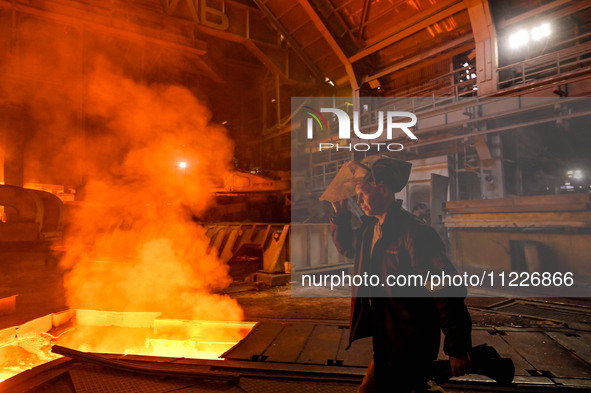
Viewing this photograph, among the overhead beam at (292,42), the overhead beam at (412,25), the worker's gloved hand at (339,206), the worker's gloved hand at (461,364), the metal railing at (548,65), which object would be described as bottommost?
the worker's gloved hand at (461,364)

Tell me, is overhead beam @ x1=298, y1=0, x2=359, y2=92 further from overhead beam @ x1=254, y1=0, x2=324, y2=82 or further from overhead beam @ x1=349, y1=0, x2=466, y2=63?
overhead beam @ x1=254, y1=0, x2=324, y2=82

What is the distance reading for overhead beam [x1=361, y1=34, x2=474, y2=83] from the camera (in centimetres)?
891

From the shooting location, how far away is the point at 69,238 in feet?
30.5

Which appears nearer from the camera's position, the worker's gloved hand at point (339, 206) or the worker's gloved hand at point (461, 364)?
the worker's gloved hand at point (461, 364)

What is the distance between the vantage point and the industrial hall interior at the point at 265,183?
3.28 metres

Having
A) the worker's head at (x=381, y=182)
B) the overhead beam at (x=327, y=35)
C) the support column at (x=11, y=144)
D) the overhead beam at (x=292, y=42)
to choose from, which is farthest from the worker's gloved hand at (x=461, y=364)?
the support column at (x=11, y=144)

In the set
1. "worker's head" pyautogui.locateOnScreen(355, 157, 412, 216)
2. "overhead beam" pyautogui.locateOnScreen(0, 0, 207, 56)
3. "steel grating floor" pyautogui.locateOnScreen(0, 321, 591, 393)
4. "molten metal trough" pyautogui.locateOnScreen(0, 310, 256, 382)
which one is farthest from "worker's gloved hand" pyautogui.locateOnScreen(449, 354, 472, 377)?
"overhead beam" pyautogui.locateOnScreen(0, 0, 207, 56)

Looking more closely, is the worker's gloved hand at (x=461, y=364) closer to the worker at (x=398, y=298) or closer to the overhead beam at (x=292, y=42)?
the worker at (x=398, y=298)

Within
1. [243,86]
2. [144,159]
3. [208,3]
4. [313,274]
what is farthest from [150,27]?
[313,274]

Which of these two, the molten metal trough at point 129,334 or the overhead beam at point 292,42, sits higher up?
the overhead beam at point 292,42

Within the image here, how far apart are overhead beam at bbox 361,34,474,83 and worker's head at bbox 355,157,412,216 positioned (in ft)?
29.8

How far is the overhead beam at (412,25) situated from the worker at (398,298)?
8.62 metres

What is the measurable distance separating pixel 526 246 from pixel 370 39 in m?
7.61

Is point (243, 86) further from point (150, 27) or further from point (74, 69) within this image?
point (74, 69)
